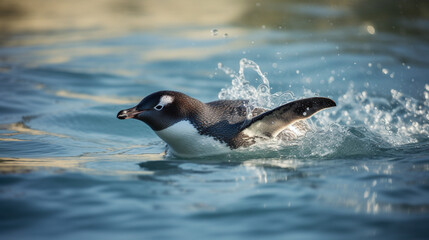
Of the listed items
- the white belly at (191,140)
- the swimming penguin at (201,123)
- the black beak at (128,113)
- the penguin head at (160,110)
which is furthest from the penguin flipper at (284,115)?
the black beak at (128,113)

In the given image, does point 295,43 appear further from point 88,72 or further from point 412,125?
point 412,125

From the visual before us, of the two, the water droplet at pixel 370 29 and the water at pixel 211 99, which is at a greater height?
the water droplet at pixel 370 29

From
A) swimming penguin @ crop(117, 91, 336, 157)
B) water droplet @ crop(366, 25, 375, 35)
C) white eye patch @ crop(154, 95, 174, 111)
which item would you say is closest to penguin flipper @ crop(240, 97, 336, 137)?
swimming penguin @ crop(117, 91, 336, 157)

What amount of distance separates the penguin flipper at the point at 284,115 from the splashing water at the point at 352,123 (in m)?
0.20

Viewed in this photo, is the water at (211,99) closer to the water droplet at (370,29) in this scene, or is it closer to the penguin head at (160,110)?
the water droplet at (370,29)

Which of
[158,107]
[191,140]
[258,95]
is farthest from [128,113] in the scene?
[258,95]

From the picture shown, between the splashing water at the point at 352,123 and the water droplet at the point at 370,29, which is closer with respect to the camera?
the splashing water at the point at 352,123

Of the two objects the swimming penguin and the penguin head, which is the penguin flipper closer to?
the swimming penguin

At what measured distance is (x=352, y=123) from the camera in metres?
7.70

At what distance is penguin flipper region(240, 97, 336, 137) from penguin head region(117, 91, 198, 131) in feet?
2.19

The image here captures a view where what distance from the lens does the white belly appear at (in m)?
5.59

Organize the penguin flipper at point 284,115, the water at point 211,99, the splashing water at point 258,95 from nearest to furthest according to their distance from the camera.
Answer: the water at point 211,99 < the penguin flipper at point 284,115 < the splashing water at point 258,95

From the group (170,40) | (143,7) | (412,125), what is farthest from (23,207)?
(143,7)

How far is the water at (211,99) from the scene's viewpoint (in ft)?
13.2
